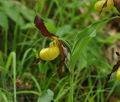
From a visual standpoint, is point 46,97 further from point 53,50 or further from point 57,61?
point 57,61

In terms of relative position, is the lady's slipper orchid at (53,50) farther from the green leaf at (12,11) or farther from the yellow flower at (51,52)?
the green leaf at (12,11)

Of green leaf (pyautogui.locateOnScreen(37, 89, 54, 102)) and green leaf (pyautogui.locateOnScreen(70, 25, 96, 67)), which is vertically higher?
green leaf (pyautogui.locateOnScreen(70, 25, 96, 67))

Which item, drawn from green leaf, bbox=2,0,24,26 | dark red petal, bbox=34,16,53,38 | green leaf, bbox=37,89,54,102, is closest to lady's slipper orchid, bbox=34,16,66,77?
dark red petal, bbox=34,16,53,38

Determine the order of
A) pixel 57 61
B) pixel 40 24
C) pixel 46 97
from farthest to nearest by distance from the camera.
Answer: pixel 57 61 → pixel 46 97 → pixel 40 24

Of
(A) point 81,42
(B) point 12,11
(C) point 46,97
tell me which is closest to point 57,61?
(B) point 12,11

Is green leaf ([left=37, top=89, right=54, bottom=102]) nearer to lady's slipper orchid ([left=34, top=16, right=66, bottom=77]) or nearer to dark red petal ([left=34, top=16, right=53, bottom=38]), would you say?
lady's slipper orchid ([left=34, top=16, right=66, bottom=77])

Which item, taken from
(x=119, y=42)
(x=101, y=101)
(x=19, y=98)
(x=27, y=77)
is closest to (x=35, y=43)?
(x=27, y=77)

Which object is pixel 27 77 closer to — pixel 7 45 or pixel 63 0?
pixel 7 45
